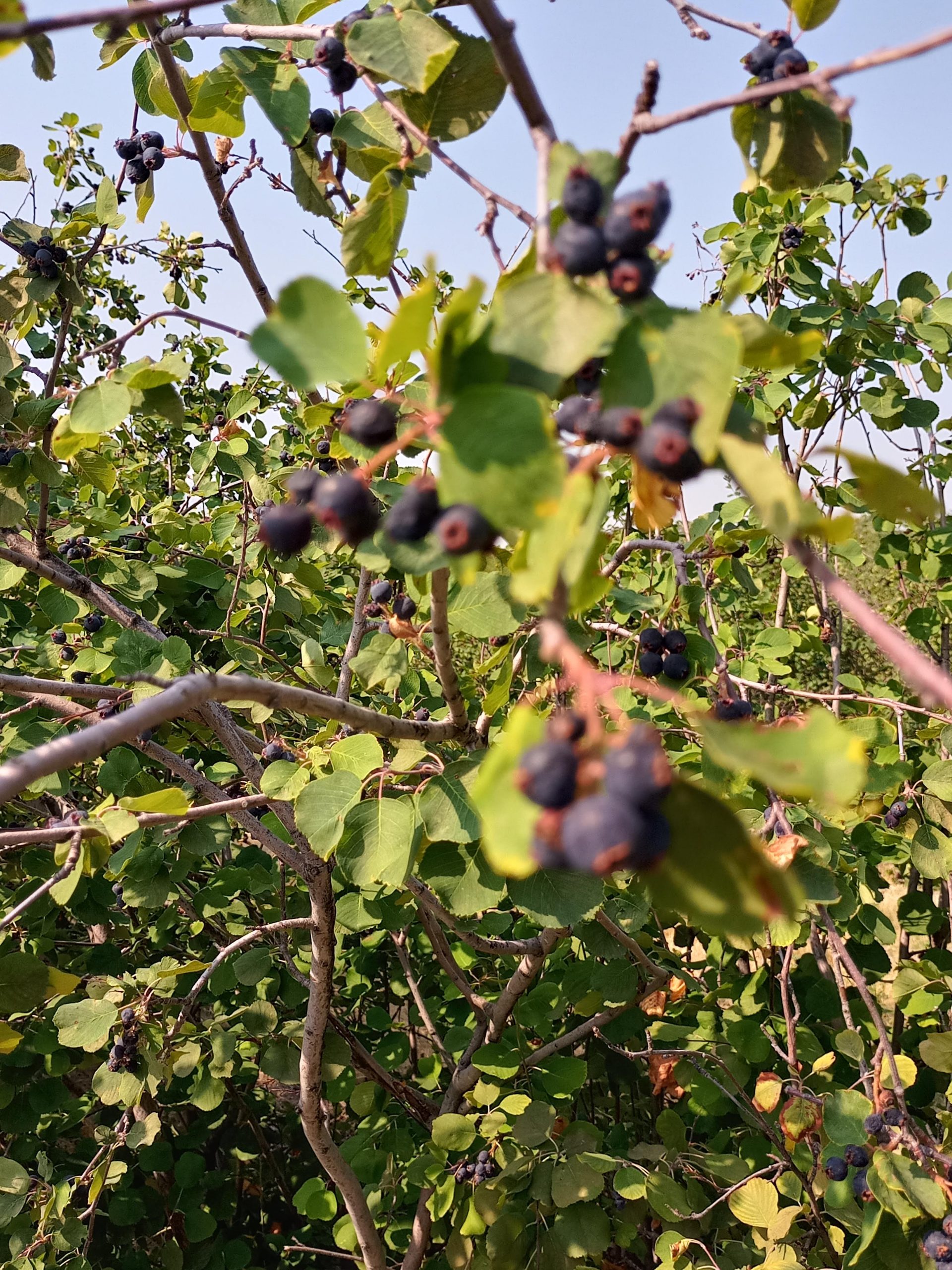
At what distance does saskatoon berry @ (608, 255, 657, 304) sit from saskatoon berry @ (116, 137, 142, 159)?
2212 mm

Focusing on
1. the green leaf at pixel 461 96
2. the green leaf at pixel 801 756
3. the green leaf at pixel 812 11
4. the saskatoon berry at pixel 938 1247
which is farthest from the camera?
the saskatoon berry at pixel 938 1247

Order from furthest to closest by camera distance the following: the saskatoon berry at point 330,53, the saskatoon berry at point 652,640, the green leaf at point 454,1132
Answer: the green leaf at point 454,1132, the saskatoon berry at point 652,640, the saskatoon berry at point 330,53

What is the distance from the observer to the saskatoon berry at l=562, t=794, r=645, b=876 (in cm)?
58

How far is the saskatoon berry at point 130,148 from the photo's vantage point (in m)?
2.36

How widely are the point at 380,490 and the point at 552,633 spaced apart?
0.97 meters

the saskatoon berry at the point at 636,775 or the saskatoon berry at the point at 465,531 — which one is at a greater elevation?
the saskatoon berry at the point at 465,531

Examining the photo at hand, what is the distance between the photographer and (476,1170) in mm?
2594

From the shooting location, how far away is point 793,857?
1637 millimetres

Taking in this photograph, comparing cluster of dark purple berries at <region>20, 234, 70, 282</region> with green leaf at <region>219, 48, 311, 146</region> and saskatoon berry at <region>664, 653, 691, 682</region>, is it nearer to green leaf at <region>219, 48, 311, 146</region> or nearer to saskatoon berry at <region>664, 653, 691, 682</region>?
green leaf at <region>219, 48, 311, 146</region>

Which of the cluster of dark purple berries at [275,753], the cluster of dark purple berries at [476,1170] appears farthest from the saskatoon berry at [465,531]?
the cluster of dark purple berries at [476,1170]

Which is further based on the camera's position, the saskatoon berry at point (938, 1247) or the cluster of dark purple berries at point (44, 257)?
the cluster of dark purple berries at point (44, 257)

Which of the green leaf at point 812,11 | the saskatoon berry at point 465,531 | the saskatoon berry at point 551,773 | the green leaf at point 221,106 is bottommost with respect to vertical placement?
the saskatoon berry at point 551,773

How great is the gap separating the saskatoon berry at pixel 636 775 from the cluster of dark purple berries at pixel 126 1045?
223cm

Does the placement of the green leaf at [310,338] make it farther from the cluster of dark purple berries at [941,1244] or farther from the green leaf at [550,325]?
the cluster of dark purple berries at [941,1244]
